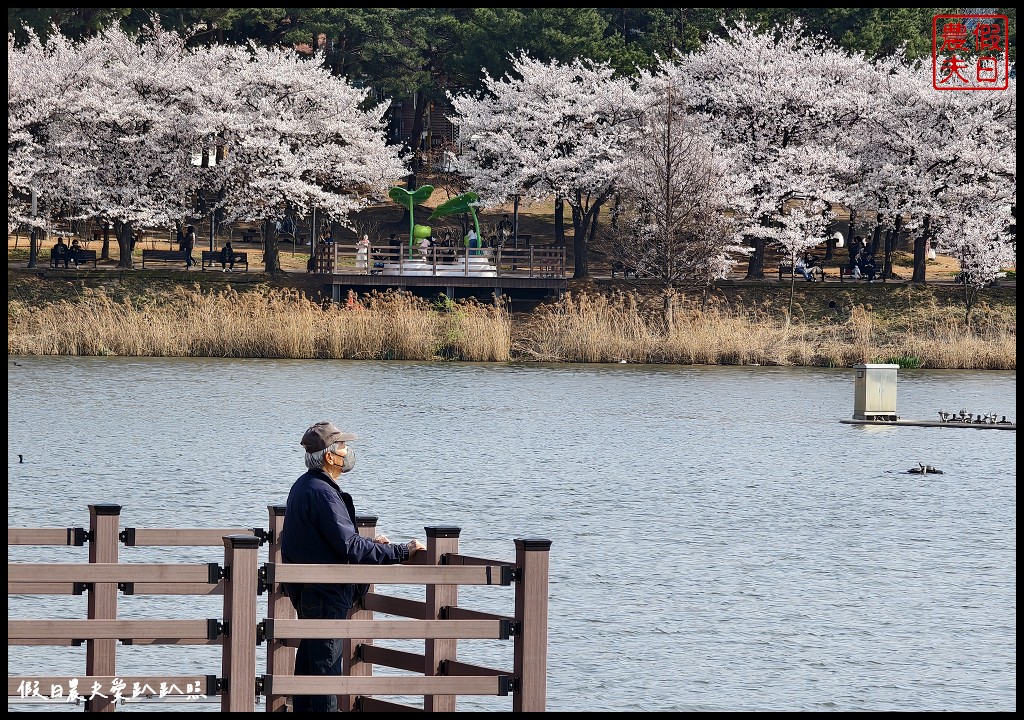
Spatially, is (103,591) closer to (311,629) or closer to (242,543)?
(242,543)

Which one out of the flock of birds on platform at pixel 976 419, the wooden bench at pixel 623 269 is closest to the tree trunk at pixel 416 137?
the wooden bench at pixel 623 269

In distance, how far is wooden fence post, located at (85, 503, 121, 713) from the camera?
11.9 metres

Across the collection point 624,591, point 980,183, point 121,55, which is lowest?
point 624,591

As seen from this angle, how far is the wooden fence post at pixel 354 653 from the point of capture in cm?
1153

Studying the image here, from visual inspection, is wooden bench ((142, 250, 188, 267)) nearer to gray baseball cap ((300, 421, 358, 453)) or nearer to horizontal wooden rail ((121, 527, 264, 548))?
horizontal wooden rail ((121, 527, 264, 548))

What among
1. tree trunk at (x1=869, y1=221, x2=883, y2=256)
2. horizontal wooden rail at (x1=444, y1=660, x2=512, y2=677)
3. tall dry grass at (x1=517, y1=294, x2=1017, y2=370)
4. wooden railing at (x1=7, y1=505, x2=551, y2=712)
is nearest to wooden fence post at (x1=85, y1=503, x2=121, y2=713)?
wooden railing at (x1=7, y1=505, x2=551, y2=712)

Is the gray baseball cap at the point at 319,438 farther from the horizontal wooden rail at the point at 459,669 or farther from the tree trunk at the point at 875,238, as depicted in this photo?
the tree trunk at the point at 875,238

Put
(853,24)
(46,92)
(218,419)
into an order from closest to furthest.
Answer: (218,419) → (46,92) → (853,24)

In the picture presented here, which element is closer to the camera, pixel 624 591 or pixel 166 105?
pixel 624 591

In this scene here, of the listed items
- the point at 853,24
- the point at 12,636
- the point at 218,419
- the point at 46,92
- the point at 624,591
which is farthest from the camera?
the point at 853,24

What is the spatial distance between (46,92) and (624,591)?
60.0 m

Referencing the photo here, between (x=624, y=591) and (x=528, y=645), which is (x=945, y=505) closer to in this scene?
(x=624, y=591)

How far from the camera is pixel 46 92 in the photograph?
74062 mm

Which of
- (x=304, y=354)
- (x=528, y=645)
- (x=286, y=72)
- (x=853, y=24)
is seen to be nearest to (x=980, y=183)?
(x=853, y=24)
